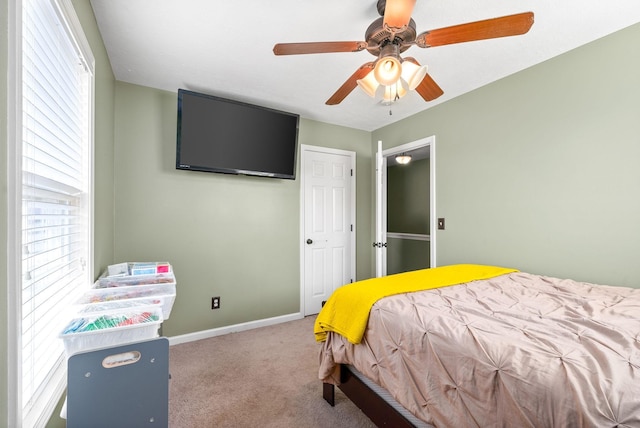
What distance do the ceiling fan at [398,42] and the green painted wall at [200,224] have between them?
1.68 meters

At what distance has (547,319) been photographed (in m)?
1.24

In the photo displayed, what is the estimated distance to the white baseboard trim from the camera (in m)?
2.76

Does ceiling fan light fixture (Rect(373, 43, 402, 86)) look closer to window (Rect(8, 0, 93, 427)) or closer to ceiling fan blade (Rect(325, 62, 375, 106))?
ceiling fan blade (Rect(325, 62, 375, 106))

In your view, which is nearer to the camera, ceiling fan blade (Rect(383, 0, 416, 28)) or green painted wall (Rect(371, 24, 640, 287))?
ceiling fan blade (Rect(383, 0, 416, 28))

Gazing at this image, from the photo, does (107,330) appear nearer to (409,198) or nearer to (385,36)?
(385,36)

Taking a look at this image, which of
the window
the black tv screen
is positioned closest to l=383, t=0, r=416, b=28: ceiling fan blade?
the window

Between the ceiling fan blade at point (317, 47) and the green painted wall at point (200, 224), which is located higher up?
the ceiling fan blade at point (317, 47)

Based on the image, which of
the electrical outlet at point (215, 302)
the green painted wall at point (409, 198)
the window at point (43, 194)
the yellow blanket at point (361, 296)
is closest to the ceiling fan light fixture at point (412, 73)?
the yellow blanket at point (361, 296)

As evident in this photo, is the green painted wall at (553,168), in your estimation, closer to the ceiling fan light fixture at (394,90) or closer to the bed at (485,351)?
the bed at (485,351)

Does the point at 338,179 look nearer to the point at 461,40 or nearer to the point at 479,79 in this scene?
the point at 479,79

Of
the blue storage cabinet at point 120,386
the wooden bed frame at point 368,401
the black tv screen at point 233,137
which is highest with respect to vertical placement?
the black tv screen at point 233,137

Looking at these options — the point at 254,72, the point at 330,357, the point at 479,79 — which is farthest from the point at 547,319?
the point at 254,72

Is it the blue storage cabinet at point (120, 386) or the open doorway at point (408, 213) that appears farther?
the open doorway at point (408, 213)

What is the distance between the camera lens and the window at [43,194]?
2.61 ft
